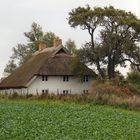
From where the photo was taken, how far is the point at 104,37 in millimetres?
66250

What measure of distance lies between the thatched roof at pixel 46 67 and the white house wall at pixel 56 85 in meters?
0.99

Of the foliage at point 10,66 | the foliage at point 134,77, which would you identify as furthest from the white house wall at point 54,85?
the foliage at point 10,66

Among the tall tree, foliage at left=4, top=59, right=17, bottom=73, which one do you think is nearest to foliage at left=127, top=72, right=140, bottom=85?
the tall tree

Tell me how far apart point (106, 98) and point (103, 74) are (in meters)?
20.6

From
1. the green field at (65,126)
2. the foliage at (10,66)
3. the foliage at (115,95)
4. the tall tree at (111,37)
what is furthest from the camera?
the foliage at (10,66)

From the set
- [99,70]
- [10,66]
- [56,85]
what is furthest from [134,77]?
[10,66]

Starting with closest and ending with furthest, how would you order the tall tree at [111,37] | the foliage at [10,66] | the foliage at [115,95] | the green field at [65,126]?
the green field at [65,126] → the foliage at [115,95] → the tall tree at [111,37] → the foliage at [10,66]

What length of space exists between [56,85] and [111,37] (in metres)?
10.4

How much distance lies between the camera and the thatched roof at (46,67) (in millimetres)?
69188

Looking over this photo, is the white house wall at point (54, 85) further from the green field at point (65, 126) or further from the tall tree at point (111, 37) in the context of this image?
the green field at point (65, 126)

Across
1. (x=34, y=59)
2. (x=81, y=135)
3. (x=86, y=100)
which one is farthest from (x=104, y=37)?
(x=81, y=135)

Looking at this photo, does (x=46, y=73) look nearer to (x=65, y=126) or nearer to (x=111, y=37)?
(x=111, y=37)

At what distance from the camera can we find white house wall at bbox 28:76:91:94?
69.0 meters

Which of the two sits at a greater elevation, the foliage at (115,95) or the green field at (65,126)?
the foliage at (115,95)
